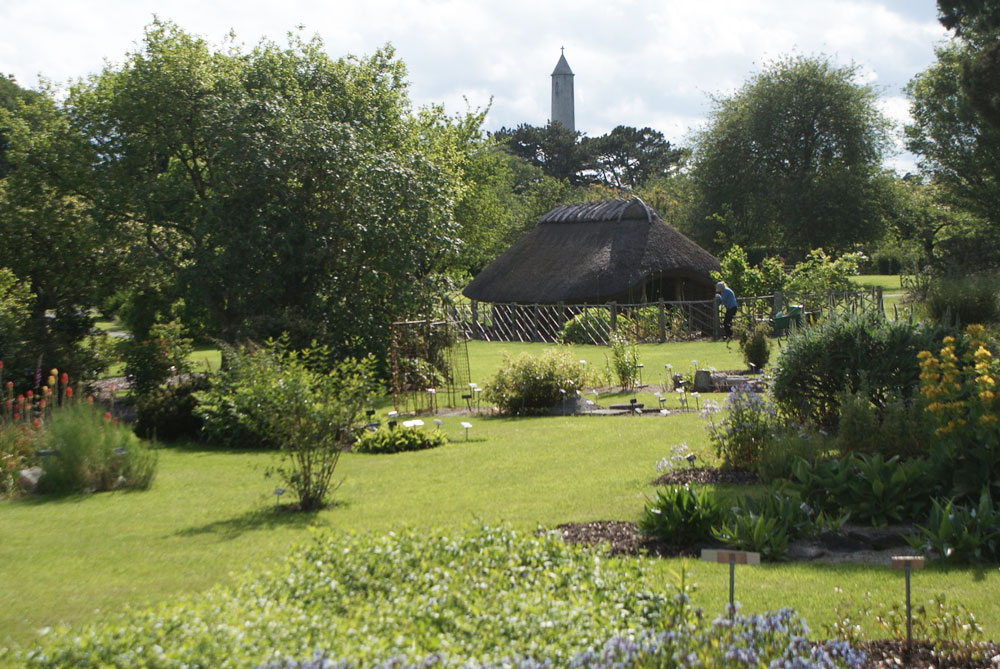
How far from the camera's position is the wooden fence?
84.3 ft

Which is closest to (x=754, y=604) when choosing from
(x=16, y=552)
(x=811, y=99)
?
(x=16, y=552)

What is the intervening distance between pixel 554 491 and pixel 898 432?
3.06 meters

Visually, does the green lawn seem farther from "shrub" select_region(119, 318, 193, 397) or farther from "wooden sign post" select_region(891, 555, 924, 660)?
"shrub" select_region(119, 318, 193, 397)

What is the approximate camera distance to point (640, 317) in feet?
87.5

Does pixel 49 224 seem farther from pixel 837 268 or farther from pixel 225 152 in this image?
pixel 837 268

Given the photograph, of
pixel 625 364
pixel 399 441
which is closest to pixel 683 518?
pixel 399 441

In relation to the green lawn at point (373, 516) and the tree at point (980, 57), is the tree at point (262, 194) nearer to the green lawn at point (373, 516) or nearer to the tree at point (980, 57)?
the green lawn at point (373, 516)

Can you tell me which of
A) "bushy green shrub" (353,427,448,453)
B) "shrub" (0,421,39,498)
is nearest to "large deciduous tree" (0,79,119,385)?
"shrub" (0,421,39,498)

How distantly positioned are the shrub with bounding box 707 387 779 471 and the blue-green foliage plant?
391 cm

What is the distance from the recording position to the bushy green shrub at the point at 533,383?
14.1 m

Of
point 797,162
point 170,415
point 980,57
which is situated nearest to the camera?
point 170,415

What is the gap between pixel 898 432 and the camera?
8.41m

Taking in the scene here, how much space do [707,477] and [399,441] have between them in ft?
14.3

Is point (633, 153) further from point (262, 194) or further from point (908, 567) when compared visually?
point (908, 567)
